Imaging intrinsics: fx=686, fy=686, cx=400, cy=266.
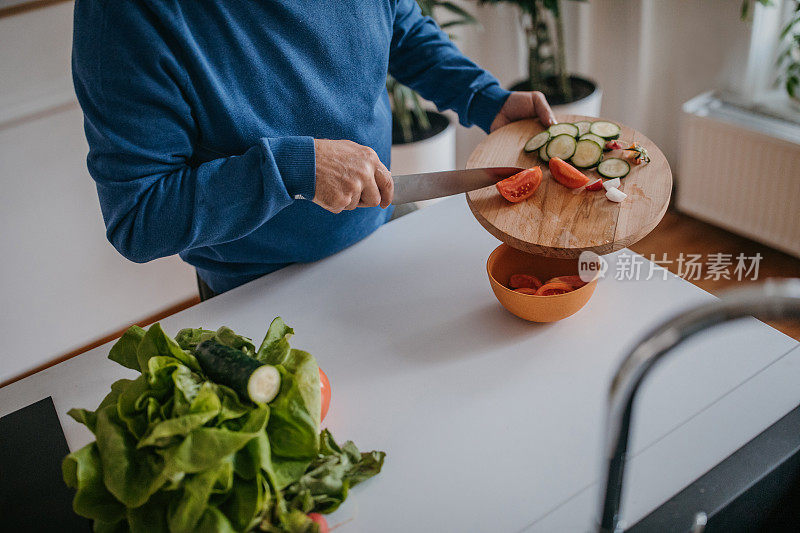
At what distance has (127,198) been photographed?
3.49 feet

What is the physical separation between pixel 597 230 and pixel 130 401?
0.72 meters

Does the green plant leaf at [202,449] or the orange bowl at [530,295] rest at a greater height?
the green plant leaf at [202,449]

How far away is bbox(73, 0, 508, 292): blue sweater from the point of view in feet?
3.34

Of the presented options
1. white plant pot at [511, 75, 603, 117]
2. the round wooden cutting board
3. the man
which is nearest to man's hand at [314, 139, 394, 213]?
the man

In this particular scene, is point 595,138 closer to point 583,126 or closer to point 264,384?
point 583,126

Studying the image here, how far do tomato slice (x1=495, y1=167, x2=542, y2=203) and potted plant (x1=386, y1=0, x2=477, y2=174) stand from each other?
140 centimetres

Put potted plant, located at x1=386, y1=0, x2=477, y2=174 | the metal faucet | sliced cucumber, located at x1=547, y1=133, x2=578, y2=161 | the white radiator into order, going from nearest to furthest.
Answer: the metal faucet < sliced cucumber, located at x1=547, y1=133, x2=578, y2=161 < the white radiator < potted plant, located at x1=386, y1=0, x2=477, y2=174

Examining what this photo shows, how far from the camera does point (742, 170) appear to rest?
245 centimetres

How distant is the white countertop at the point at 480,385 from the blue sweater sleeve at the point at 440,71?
0.33m

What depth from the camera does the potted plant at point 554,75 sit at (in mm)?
2512

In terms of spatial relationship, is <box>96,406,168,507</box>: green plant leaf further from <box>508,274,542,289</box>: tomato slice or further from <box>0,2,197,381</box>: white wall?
<box>0,2,197,381</box>: white wall

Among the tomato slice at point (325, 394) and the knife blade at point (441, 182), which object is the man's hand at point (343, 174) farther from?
the tomato slice at point (325, 394)

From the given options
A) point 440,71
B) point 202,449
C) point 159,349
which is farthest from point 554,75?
point 202,449

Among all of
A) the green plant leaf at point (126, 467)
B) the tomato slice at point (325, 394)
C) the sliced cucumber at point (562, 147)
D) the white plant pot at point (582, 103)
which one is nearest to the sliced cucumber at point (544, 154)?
the sliced cucumber at point (562, 147)
